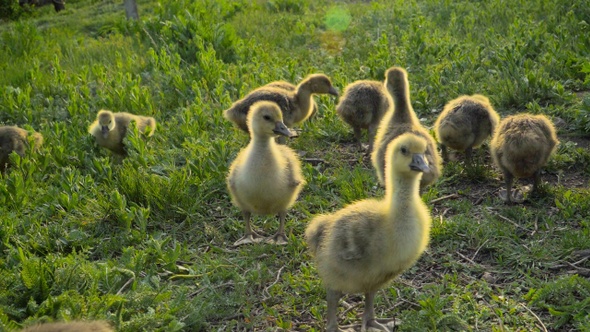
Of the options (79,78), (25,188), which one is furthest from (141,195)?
(79,78)

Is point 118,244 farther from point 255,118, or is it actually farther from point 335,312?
point 335,312

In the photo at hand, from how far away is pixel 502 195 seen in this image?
20.4 ft

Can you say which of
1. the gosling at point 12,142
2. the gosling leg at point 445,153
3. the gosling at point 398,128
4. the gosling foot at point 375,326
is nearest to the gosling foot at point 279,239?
the gosling at point 398,128

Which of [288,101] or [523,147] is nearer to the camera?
[523,147]

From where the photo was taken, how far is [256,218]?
6.39 meters

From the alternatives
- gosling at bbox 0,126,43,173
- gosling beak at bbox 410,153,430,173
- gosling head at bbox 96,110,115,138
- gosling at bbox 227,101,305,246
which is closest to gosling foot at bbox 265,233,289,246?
gosling at bbox 227,101,305,246

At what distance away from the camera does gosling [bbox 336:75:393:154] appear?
7.33 metres

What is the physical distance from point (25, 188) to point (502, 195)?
15.4ft

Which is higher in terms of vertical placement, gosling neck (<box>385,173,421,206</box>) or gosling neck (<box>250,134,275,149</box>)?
gosling neck (<box>385,173,421,206</box>)

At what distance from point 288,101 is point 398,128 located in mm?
1783

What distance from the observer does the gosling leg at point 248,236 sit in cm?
586

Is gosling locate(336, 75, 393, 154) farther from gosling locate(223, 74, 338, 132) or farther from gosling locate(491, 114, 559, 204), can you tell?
gosling locate(491, 114, 559, 204)

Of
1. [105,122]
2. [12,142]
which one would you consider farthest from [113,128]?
[12,142]

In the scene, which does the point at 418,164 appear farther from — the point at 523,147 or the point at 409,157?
the point at 523,147
